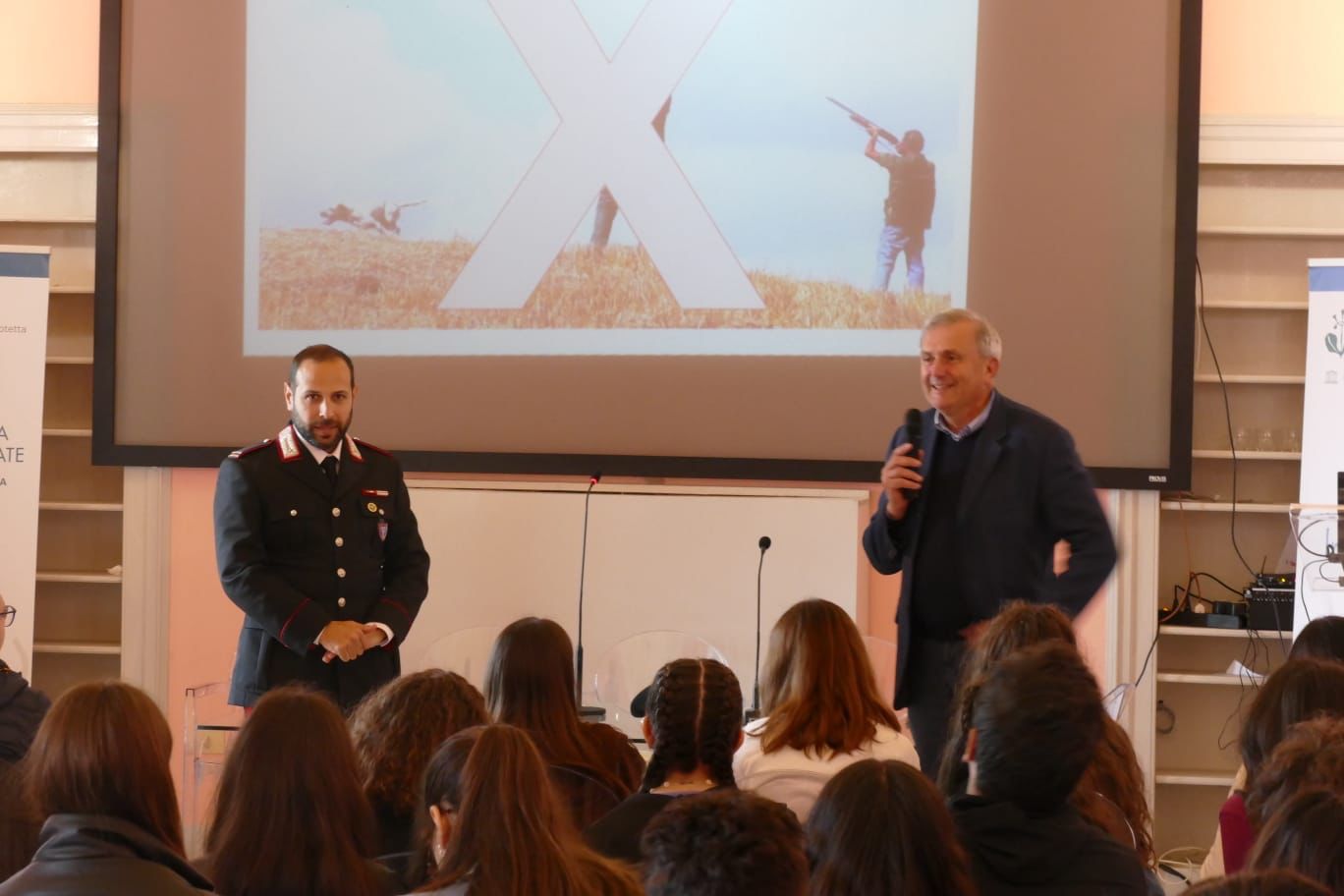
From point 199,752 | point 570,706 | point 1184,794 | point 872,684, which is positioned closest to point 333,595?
point 199,752

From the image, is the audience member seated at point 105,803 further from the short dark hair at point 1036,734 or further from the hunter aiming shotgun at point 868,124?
the hunter aiming shotgun at point 868,124

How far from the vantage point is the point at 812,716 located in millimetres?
2623

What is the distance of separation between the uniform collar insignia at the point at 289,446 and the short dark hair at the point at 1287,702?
245cm

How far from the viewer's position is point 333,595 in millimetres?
3820

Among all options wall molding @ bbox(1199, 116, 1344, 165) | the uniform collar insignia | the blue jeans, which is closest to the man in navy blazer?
the uniform collar insignia

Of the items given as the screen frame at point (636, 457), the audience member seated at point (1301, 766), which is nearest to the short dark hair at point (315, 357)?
the screen frame at point (636, 457)

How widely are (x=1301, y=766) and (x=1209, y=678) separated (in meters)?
3.19

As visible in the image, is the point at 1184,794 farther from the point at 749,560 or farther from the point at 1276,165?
the point at 1276,165

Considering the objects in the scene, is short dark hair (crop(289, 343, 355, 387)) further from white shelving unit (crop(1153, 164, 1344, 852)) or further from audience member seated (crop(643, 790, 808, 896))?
white shelving unit (crop(1153, 164, 1344, 852))

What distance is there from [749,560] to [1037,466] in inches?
71.2

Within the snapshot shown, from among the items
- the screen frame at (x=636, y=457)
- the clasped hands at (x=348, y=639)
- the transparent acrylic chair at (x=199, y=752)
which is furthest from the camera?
the screen frame at (x=636, y=457)

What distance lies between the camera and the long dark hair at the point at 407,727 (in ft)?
7.86

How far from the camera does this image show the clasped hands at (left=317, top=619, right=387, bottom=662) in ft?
12.0

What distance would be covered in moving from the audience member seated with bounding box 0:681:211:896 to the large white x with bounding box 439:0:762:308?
3.42 meters
